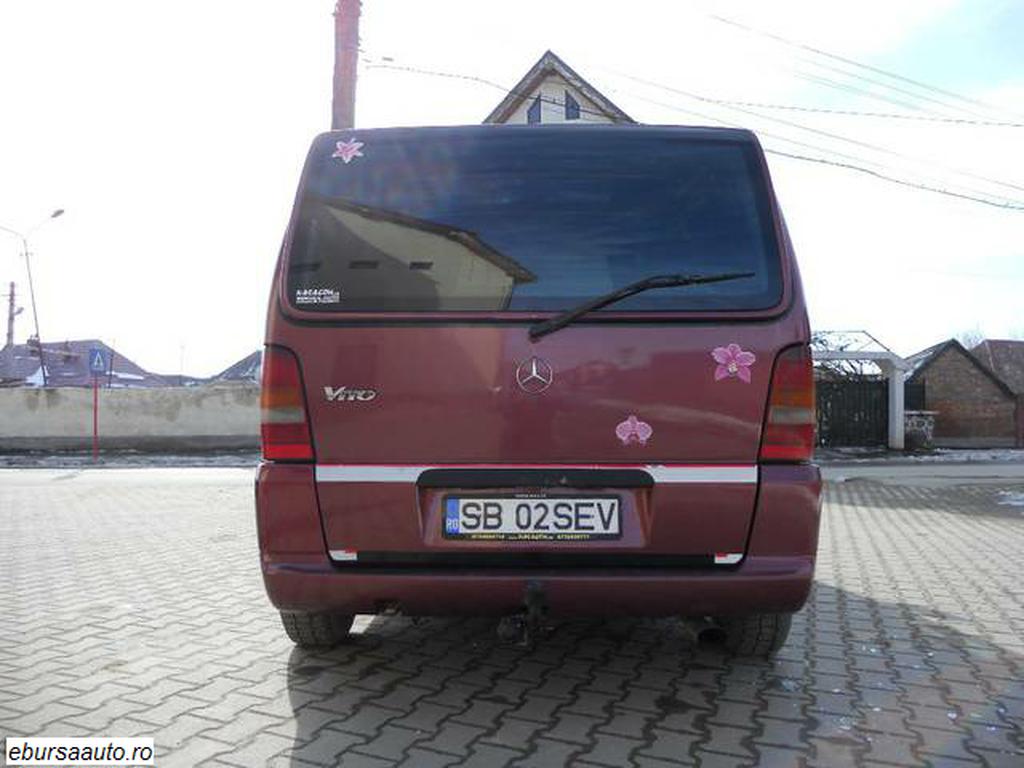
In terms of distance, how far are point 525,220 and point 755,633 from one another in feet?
6.33

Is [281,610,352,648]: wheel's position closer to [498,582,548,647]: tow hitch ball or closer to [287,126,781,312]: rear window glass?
[498,582,548,647]: tow hitch ball

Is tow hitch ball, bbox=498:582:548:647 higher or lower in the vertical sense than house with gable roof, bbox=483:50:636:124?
lower

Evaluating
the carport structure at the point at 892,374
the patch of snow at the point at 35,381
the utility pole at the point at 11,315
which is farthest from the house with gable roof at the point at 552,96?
the utility pole at the point at 11,315

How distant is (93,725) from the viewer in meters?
2.86

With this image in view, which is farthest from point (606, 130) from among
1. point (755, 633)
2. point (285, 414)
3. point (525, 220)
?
point (755, 633)

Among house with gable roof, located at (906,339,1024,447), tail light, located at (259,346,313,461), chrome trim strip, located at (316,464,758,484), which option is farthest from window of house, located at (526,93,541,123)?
house with gable roof, located at (906,339,1024,447)

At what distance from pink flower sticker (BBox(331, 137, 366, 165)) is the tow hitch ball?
5.25ft

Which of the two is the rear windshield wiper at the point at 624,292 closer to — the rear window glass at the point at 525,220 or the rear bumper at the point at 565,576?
the rear window glass at the point at 525,220

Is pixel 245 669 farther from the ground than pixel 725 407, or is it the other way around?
pixel 725 407

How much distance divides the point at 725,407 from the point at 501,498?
0.79 m

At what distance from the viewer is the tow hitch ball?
2.78m

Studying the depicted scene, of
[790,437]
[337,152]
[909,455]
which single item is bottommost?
[909,455]

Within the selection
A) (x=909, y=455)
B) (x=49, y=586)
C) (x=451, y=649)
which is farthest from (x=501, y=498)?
(x=909, y=455)

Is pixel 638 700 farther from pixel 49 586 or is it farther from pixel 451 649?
pixel 49 586
